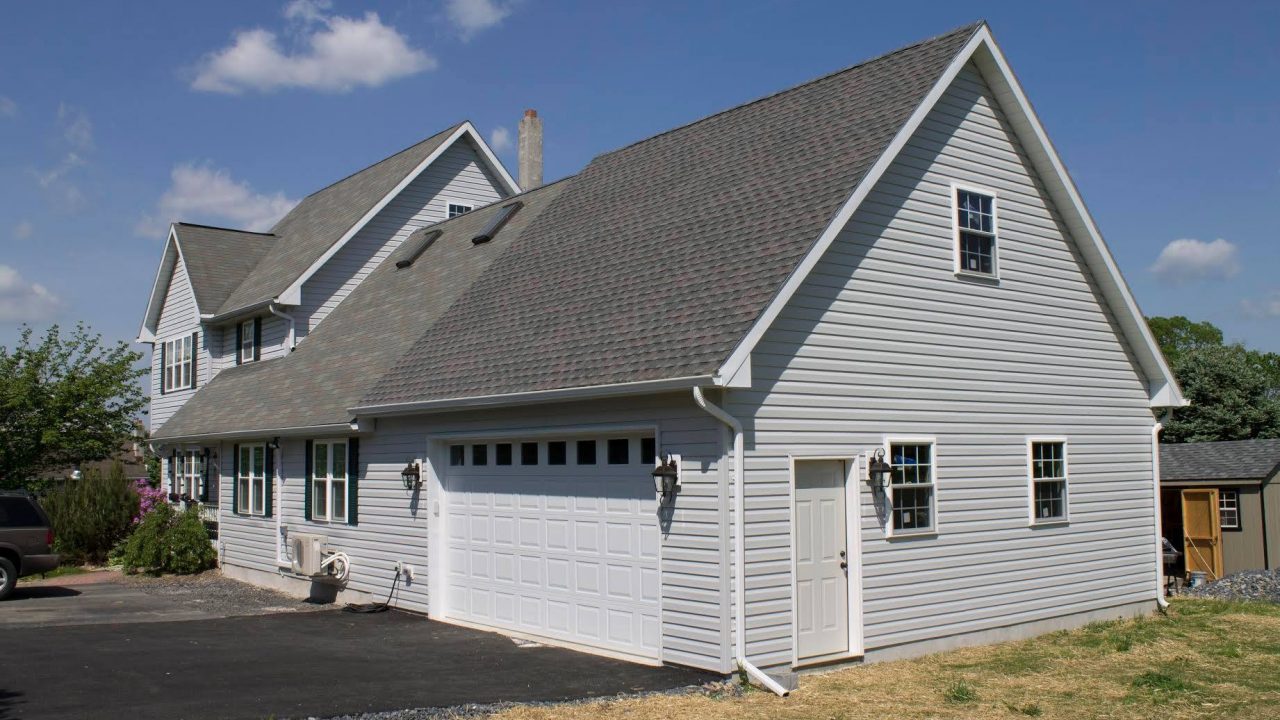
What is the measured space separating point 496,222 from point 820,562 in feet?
37.1

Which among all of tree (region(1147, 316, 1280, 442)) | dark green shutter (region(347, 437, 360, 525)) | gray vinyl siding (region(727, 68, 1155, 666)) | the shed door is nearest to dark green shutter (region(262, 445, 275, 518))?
dark green shutter (region(347, 437, 360, 525))

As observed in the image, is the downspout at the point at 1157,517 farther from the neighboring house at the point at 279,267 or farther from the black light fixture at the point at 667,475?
the neighboring house at the point at 279,267

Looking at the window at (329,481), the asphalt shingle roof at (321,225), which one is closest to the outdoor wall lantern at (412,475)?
the window at (329,481)

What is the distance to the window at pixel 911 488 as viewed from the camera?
12359 millimetres

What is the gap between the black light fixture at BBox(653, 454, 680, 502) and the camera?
36.4 feet

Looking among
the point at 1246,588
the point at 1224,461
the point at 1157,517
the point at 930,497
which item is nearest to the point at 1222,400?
Answer: the point at 1224,461

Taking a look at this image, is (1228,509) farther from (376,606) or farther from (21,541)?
(21,541)

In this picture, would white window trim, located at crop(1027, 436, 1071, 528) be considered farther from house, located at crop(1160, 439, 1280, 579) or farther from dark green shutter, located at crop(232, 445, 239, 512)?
dark green shutter, located at crop(232, 445, 239, 512)

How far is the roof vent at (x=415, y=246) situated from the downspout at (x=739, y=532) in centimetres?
1298

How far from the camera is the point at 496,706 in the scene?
9664mm

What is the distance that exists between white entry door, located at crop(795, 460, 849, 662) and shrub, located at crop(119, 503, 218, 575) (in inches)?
592

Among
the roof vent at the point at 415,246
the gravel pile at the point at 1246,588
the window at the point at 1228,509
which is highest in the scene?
the roof vent at the point at 415,246

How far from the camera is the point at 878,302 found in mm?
12469

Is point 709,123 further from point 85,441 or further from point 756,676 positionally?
point 85,441
